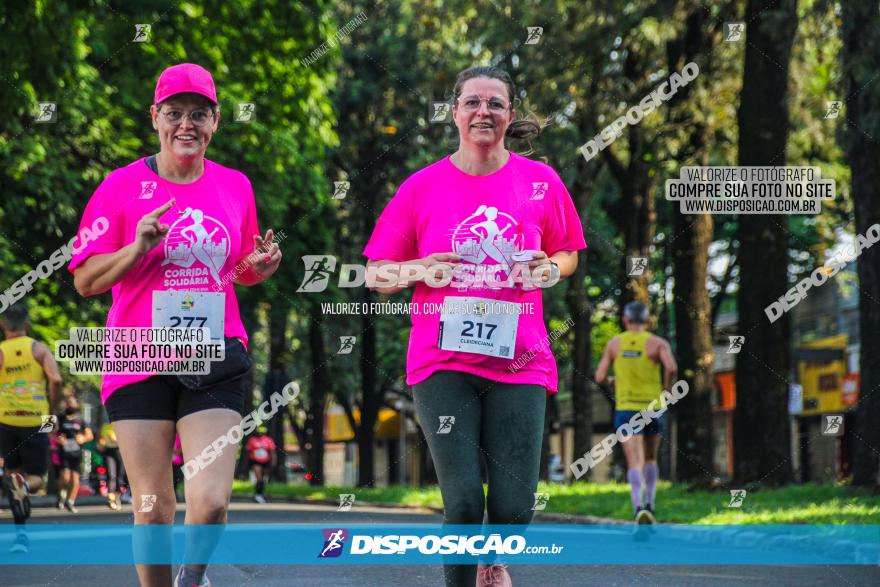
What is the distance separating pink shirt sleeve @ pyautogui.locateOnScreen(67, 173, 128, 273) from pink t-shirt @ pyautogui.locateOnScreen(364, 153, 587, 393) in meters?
0.93

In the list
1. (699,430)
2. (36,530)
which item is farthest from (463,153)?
(699,430)

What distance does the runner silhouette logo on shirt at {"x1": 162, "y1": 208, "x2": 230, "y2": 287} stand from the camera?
17.0ft

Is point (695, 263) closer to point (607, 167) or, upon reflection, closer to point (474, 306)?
point (607, 167)

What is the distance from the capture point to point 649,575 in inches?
358

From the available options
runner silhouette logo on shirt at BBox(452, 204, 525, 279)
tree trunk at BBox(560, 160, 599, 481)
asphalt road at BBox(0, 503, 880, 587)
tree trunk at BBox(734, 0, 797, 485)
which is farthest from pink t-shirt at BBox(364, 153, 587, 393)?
tree trunk at BBox(560, 160, 599, 481)

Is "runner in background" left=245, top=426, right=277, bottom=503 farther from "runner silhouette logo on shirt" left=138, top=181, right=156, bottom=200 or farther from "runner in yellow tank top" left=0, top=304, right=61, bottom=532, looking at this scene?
"runner silhouette logo on shirt" left=138, top=181, right=156, bottom=200

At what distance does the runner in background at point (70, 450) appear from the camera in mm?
19094

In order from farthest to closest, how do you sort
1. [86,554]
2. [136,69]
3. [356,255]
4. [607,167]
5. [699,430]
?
[356,255]
[607,167]
[699,430]
[136,69]
[86,554]

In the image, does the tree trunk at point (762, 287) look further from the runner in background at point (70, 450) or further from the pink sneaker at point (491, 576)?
the pink sneaker at point (491, 576)

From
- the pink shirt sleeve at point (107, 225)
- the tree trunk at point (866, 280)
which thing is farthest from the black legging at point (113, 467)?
the pink shirt sleeve at point (107, 225)

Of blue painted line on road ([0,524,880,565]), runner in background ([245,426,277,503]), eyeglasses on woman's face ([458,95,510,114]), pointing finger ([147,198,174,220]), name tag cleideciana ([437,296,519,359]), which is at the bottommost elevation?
blue painted line on road ([0,524,880,565])

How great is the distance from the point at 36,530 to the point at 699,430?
1061 centimetres

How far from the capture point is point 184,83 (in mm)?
5250

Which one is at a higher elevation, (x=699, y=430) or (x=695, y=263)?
(x=695, y=263)
